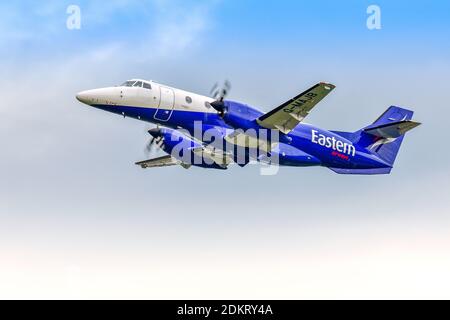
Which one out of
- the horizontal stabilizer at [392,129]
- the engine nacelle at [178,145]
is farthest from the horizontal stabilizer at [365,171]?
the engine nacelle at [178,145]

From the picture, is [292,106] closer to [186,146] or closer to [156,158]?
[186,146]

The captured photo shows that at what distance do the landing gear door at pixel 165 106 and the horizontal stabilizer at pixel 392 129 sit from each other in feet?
33.8

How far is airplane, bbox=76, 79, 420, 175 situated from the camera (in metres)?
32.8

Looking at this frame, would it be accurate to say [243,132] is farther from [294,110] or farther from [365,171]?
[365,171]

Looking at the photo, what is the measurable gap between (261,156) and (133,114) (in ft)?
20.1

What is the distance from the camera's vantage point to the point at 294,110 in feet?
107

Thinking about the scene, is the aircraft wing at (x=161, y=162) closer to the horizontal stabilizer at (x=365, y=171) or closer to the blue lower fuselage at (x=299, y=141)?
the blue lower fuselage at (x=299, y=141)

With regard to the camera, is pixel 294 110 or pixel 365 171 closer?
pixel 294 110

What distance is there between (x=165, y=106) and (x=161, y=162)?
6733mm

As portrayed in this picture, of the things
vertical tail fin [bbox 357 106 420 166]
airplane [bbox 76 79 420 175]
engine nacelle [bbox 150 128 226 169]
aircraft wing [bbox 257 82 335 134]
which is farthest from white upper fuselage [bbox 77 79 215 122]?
vertical tail fin [bbox 357 106 420 166]

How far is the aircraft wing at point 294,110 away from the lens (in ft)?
103

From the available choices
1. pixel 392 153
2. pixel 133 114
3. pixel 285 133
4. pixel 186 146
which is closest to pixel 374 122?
pixel 392 153

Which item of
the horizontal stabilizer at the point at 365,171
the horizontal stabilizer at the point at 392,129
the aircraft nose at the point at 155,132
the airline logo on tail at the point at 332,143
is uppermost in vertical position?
the aircraft nose at the point at 155,132

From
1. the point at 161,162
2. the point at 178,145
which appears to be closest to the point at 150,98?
the point at 178,145
